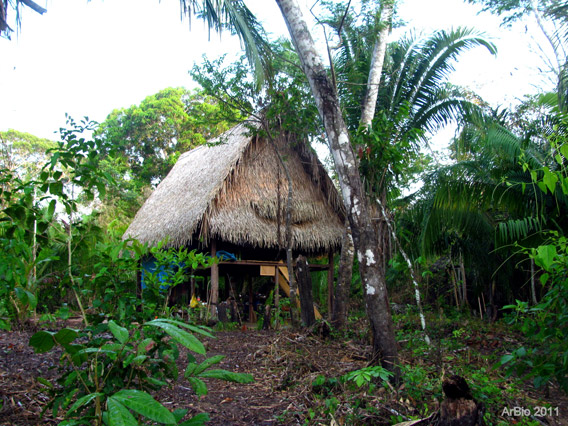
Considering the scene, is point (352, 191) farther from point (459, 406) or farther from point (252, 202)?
point (252, 202)

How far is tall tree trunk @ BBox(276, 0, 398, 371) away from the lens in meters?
3.28

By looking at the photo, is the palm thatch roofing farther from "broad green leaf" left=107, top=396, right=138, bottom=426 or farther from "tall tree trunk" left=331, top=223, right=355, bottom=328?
"broad green leaf" left=107, top=396, right=138, bottom=426

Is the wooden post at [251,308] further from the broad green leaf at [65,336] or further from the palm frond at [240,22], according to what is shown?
the broad green leaf at [65,336]

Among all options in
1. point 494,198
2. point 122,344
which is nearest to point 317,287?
point 494,198

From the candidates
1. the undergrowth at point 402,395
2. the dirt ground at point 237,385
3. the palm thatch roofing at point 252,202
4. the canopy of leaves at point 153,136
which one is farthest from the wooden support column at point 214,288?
the canopy of leaves at point 153,136

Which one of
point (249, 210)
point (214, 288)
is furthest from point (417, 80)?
point (214, 288)

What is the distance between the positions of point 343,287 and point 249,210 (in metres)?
3.37

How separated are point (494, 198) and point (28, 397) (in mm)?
6205

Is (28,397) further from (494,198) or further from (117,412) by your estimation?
(494,198)

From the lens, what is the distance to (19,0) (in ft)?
12.3

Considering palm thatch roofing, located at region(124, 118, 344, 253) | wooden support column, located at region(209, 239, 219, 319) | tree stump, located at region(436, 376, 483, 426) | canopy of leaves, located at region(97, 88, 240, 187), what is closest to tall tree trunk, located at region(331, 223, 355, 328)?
palm thatch roofing, located at region(124, 118, 344, 253)

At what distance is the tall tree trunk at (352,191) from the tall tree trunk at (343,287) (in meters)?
2.48

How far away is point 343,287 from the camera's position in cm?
605

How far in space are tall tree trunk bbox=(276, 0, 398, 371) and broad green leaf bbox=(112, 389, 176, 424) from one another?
2.39 meters
